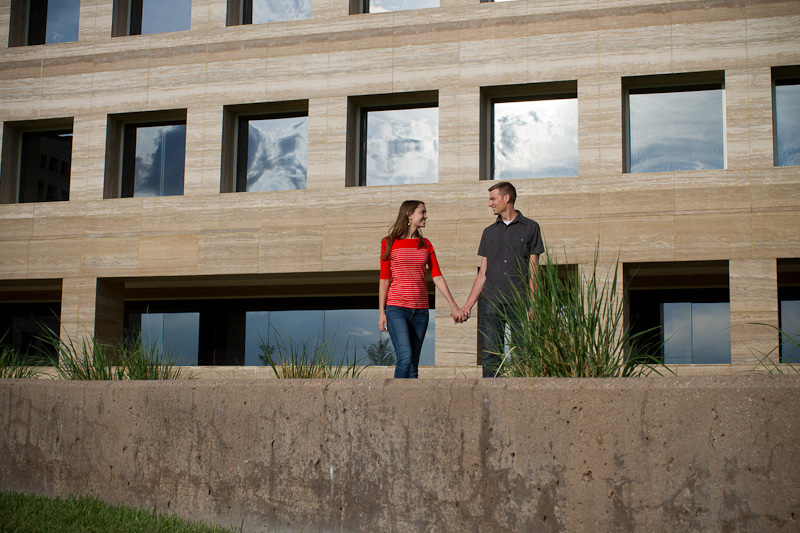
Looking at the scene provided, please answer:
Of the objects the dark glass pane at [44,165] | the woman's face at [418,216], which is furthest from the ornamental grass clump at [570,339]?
the dark glass pane at [44,165]

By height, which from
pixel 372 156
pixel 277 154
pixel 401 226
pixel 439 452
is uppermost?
pixel 277 154

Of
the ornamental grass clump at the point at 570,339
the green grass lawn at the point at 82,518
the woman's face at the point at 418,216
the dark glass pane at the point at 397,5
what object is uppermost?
the dark glass pane at the point at 397,5

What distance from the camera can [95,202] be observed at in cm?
1775

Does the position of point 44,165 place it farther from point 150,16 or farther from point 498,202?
point 498,202

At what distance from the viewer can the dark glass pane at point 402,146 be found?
16.8 metres

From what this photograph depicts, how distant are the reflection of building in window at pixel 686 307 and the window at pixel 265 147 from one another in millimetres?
6919

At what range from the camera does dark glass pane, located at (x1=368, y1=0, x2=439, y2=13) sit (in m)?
17.0

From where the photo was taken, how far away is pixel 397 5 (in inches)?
676

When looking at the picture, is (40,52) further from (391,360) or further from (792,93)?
(792,93)

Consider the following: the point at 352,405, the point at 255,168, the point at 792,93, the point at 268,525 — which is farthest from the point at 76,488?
the point at 792,93

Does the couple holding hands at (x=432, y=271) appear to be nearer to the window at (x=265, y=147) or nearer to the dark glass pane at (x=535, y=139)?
the dark glass pane at (x=535, y=139)

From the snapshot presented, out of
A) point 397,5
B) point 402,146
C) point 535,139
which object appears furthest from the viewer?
point 397,5

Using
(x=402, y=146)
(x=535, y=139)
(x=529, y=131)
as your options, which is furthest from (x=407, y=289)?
(x=402, y=146)

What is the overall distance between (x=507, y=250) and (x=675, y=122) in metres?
9.80
